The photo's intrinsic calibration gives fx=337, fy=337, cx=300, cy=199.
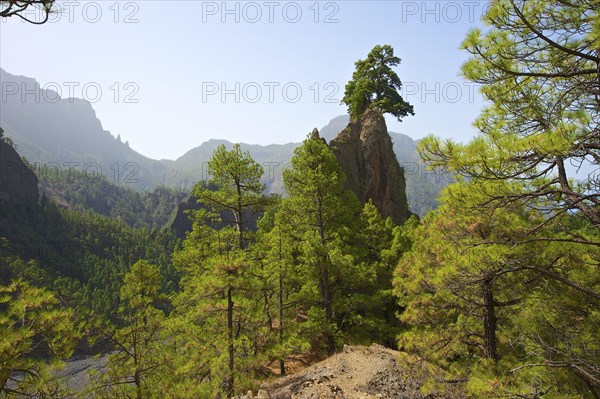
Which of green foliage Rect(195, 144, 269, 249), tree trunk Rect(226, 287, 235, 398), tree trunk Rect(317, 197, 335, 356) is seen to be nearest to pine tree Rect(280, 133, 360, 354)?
tree trunk Rect(317, 197, 335, 356)

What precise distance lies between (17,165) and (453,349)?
12704cm

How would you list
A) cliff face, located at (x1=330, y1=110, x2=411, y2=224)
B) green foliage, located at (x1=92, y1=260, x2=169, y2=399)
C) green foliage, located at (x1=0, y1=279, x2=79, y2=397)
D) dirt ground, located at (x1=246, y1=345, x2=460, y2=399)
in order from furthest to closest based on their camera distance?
cliff face, located at (x1=330, y1=110, x2=411, y2=224)
green foliage, located at (x1=92, y1=260, x2=169, y2=399)
dirt ground, located at (x1=246, y1=345, x2=460, y2=399)
green foliage, located at (x1=0, y1=279, x2=79, y2=397)

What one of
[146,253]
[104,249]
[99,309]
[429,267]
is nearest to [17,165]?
[104,249]

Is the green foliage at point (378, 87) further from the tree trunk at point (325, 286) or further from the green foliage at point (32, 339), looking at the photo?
the green foliage at point (32, 339)

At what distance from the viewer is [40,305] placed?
548cm

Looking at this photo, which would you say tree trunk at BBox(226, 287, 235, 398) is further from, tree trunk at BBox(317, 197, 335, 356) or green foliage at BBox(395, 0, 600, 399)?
green foliage at BBox(395, 0, 600, 399)

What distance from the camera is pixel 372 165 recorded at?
3212 cm

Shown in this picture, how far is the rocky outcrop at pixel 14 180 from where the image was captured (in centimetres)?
9612

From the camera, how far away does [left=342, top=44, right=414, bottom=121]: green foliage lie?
3309 centimetres

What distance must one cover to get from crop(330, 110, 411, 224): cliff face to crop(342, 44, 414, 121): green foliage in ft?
5.79

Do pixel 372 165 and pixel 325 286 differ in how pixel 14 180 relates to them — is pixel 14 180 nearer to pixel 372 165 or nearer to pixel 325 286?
pixel 372 165

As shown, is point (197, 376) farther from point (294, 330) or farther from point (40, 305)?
point (40, 305)

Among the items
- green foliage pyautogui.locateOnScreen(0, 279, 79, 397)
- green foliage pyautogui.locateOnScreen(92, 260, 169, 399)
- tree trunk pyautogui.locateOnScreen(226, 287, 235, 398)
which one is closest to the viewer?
green foliage pyautogui.locateOnScreen(0, 279, 79, 397)

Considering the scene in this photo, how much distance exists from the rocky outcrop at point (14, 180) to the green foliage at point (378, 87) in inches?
4212
